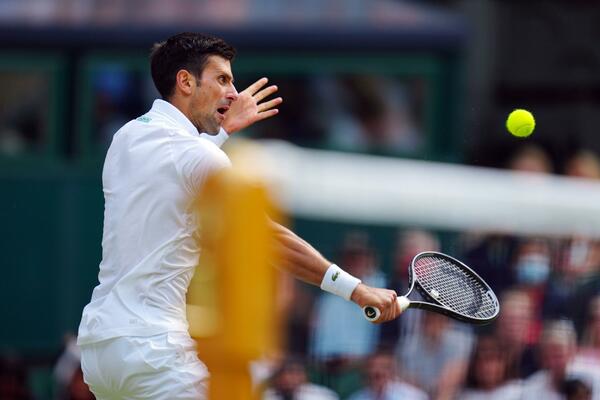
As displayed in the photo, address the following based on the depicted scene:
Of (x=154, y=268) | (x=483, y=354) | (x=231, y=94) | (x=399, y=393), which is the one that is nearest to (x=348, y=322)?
(x=399, y=393)

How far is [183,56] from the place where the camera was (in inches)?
224

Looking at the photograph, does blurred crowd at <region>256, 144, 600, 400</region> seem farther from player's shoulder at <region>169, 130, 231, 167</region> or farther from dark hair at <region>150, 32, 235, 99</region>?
player's shoulder at <region>169, 130, 231, 167</region>

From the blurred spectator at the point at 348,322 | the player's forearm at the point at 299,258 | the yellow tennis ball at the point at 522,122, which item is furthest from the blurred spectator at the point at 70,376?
the player's forearm at the point at 299,258

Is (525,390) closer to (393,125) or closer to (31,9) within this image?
(393,125)

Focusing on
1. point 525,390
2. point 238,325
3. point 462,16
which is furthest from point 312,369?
point 462,16

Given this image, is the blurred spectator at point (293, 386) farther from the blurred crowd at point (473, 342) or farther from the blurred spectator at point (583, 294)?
the blurred spectator at point (583, 294)

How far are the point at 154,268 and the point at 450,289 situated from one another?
143 cm

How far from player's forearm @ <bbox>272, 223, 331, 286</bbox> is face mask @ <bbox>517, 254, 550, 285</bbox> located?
1.65 m

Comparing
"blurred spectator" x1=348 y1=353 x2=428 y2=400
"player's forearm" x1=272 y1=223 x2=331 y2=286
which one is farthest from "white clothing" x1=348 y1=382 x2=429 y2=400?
"player's forearm" x1=272 y1=223 x2=331 y2=286

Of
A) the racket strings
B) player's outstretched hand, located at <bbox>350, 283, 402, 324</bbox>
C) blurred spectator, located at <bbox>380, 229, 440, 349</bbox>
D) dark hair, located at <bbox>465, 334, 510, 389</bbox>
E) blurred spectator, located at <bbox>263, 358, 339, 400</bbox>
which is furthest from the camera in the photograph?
dark hair, located at <bbox>465, 334, 510, 389</bbox>

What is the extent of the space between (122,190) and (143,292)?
406 millimetres

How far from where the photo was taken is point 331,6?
13.5 m

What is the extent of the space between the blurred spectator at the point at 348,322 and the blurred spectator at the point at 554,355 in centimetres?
83

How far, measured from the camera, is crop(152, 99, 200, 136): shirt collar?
5.55 meters
